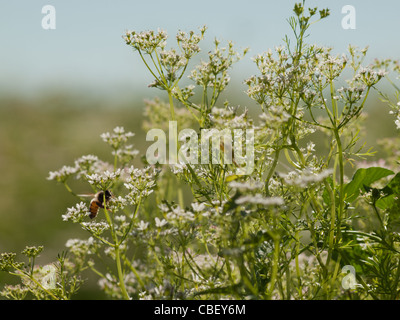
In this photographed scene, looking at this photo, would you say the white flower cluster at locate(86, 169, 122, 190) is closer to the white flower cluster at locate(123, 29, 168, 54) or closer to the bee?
the bee

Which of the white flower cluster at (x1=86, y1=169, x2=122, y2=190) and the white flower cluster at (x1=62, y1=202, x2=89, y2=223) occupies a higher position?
the white flower cluster at (x1=86, y1=169, x2=122, y2=190)

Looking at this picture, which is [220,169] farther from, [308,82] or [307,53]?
[307,53]

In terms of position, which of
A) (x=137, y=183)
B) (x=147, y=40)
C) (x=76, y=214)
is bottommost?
(x=76, y=214)

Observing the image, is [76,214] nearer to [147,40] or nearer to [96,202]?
[96,202]

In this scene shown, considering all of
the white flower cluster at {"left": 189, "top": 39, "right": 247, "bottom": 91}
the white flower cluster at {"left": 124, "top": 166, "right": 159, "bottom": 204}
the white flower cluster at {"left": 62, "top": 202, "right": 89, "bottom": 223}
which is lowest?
the white flower cluster at {"left": 62, "top": 202, "right": 89, "bottom": 223}

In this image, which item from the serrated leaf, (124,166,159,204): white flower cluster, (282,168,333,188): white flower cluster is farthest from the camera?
the serrated leaf

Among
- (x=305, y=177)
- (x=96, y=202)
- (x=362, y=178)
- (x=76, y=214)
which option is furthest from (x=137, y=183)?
(x=362, y=178)

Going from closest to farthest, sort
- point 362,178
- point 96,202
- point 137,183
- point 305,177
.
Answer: point 305,177 < point 137,183 < point 362,178 < point 96,202

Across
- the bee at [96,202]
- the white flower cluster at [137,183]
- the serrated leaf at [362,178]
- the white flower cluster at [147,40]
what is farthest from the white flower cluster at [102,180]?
the serrated leaf at [362,178]

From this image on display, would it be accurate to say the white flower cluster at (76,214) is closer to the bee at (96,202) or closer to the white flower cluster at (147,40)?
the bee at (96,202)

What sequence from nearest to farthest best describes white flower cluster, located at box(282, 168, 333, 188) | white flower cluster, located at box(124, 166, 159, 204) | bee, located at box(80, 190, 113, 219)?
white flower cluster, located at box(282, 168, 333, 188) < white flower cluster, located at box(124, 166, 159, 204) < bee, located at box(80, 190, 113, 219)

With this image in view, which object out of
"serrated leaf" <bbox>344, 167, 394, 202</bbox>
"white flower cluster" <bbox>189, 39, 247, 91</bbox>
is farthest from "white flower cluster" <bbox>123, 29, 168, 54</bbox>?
"serrated leaf" <bbox>344, 167, 394, 202</bbox>

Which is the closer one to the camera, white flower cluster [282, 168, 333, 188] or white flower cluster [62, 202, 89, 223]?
white flower cluster [282, 168, 333, 188]
